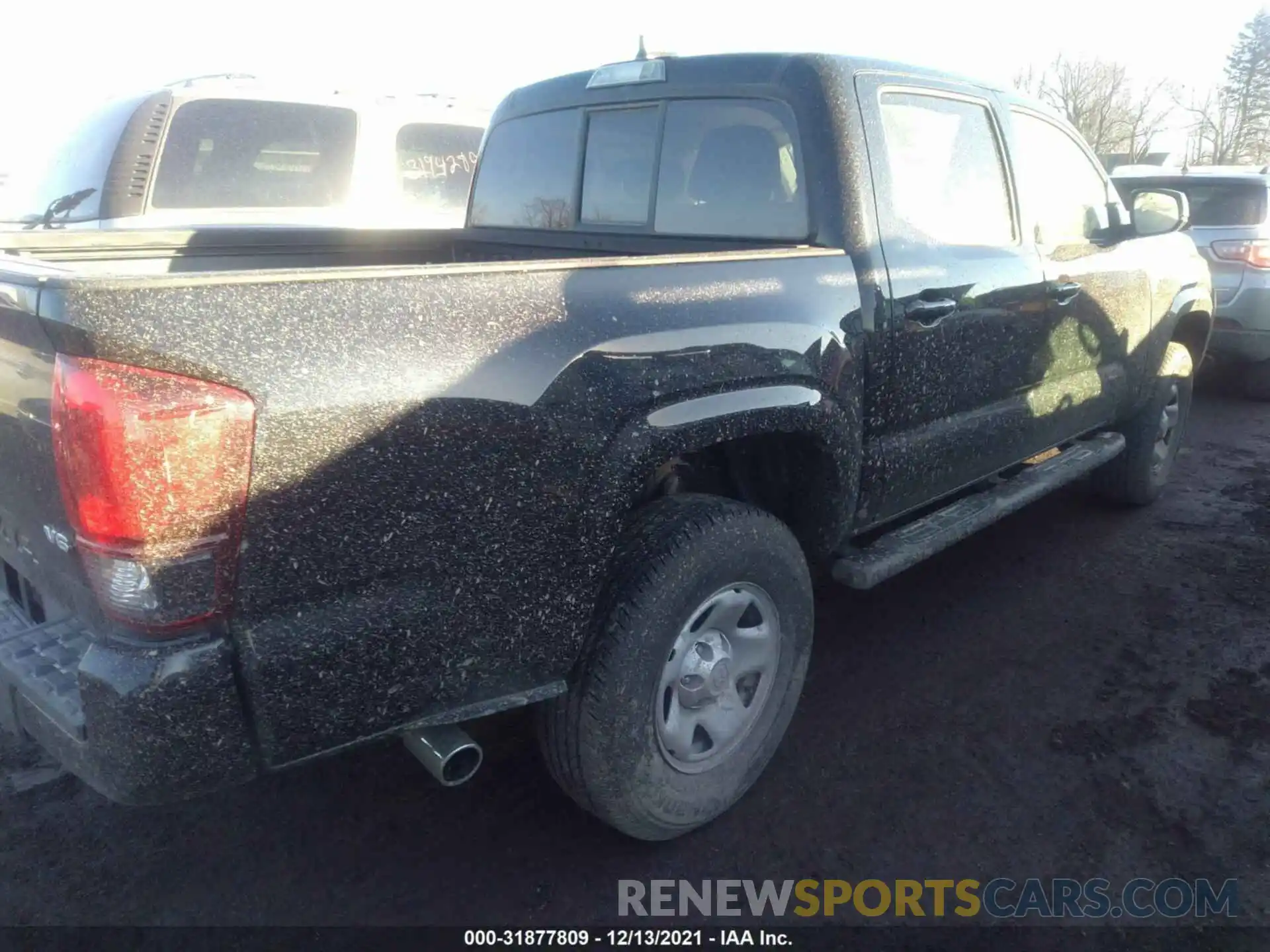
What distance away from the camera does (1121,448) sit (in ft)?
14.2

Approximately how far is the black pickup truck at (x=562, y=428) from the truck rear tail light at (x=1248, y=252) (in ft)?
12.9

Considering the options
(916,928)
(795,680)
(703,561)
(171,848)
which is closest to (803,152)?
(703,561)

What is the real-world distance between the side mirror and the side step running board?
2.98ft

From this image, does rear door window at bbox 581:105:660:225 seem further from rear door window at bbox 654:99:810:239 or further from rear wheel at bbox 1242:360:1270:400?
rear wheel at bbox 1242:360:1270:400

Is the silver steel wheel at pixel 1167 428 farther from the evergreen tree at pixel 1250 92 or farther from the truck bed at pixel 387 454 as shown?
the evergreen tree at pixel 1250 92

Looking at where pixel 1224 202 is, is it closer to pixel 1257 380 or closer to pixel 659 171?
pixel 1257 380

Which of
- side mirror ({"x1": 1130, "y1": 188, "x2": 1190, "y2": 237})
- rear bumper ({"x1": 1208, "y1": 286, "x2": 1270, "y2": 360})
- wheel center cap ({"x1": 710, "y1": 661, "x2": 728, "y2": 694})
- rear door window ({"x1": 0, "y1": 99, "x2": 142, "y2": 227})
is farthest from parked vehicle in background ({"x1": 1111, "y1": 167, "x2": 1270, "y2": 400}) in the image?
rear door window ({"x1": 0, "y1": 99, "x2": 142, "y2": 227})

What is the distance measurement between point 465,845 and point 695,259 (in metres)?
A: 1.61

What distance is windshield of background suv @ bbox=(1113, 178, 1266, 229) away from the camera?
688 cm

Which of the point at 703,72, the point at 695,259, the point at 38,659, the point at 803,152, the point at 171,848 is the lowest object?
the point at 171,848

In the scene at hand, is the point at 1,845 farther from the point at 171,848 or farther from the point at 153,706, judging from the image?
the point at 153,706

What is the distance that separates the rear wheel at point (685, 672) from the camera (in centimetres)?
222

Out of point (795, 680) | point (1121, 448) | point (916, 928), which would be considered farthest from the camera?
point (1121, 448)

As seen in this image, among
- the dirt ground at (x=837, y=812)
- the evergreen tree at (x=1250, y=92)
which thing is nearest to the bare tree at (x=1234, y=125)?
the evergreen tree at (x=1250, y=92)
